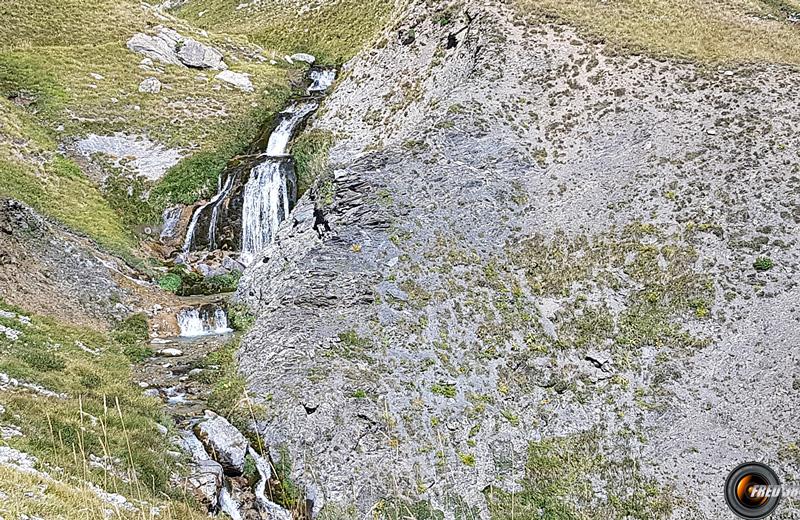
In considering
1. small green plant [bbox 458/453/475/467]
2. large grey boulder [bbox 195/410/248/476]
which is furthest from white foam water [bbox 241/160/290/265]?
small green plant [bbox 458/453/475/467]

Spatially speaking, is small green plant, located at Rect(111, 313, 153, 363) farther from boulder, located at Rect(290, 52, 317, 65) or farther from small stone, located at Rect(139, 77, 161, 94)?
boulder, located at Rect(290, 52, 317, 65)

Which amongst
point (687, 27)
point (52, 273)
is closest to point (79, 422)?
point (52, 273)

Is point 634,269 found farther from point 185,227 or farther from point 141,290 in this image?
point 185,227

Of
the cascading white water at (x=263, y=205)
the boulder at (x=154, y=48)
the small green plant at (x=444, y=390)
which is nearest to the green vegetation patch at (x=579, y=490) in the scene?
the small green plant at (x=444, y=390)

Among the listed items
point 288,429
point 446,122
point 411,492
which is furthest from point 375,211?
point 411,492

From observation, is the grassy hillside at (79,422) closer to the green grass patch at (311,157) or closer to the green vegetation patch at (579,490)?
the green vegetation patch at (579,490)

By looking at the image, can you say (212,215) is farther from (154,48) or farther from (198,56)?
(154,48)
